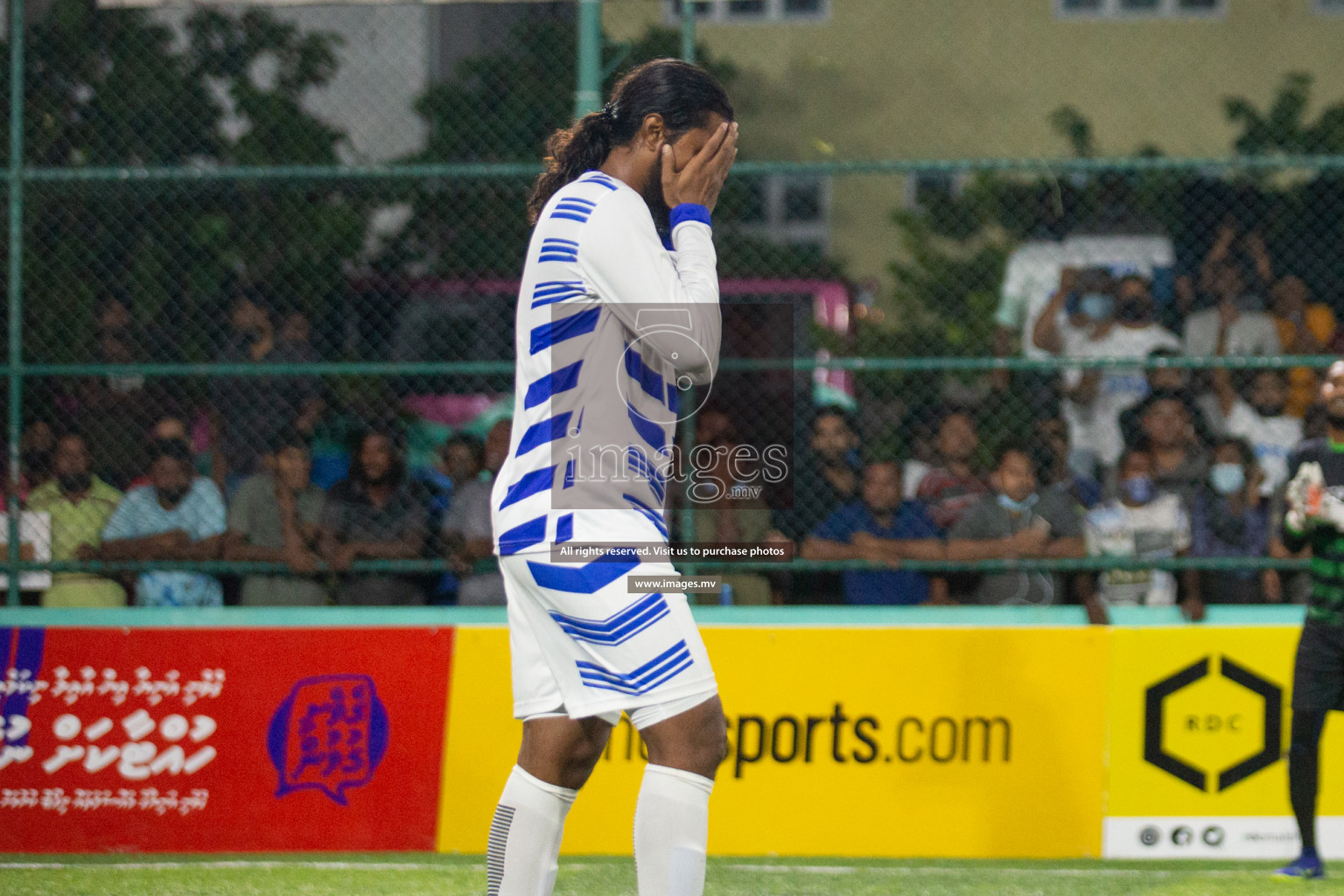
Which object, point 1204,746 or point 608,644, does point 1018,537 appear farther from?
point 608,644

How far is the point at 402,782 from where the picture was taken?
5.41 m

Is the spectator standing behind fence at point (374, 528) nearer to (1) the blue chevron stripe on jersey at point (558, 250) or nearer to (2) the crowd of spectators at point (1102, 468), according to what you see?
(2) the crowd of spectators at point (1102, 468)

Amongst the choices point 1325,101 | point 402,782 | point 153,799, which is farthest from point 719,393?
point 1325,101

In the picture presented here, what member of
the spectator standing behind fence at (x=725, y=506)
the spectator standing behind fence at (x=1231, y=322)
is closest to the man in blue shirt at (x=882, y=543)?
the spectator standing behind fence at (x=725, y=506)

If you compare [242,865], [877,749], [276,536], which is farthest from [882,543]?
[242,865]

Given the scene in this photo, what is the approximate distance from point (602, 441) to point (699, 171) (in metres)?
0.58

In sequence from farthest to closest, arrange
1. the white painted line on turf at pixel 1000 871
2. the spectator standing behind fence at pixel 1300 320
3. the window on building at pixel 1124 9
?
the window on building at pixel 1124 9 < the spectator standing behind fence at pixel 1300 320 < the white painted line on turf at pixel 1000 871

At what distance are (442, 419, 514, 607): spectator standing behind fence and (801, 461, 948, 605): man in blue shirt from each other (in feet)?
4.14

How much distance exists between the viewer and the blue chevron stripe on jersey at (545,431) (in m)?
2.93

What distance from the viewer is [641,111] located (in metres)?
3.05

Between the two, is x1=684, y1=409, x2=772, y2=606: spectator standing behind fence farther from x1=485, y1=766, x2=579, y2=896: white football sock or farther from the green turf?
x1=485, y1=766, x2=579, y2=896: white football sock

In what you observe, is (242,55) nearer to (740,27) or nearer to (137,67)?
(137,67)

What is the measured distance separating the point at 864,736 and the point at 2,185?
13.1ft

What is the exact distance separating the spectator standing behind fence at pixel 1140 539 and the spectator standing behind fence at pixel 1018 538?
11 cm
